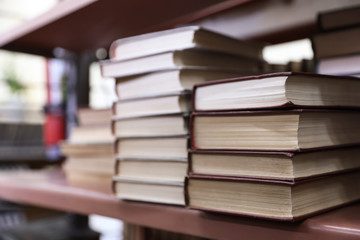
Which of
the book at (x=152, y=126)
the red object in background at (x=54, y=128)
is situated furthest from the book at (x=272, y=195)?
the red object in background at (x=54, y=128)

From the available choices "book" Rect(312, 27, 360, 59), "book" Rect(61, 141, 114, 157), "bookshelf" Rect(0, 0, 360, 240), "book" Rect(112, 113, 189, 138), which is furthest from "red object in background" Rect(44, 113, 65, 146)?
"book" Rect(312, 27, 360, 59)

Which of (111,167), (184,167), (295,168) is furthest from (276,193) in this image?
(111,167)

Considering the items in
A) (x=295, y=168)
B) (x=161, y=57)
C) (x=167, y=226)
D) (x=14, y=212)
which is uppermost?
(x=161, y=57)

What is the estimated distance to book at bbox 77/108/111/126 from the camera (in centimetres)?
105

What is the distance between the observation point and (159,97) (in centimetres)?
74

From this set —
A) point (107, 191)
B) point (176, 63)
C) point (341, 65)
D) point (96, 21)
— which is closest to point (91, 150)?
point (107, 191)

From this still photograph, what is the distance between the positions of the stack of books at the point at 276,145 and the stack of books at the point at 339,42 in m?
0.09

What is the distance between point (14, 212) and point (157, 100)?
216 centimetres

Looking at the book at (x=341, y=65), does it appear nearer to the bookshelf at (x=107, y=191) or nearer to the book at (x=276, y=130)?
the book at (x=276, y=130)

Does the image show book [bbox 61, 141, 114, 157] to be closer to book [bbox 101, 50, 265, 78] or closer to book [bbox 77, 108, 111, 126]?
book [bbox 77, 108, 111, 126]

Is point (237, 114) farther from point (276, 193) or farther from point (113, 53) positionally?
point (113, 53)

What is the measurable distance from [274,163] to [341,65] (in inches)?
11.4

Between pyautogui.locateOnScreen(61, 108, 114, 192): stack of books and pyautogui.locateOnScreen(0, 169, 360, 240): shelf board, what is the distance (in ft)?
0.19

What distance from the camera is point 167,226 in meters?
0.71
